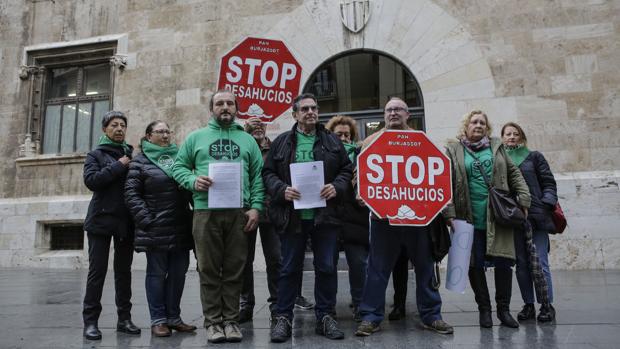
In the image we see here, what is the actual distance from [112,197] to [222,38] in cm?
661

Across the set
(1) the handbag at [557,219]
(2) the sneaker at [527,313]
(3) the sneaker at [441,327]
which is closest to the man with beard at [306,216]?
(3) the sneaker at [441,327]

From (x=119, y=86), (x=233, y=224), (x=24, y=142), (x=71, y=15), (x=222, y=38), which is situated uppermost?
(x=71, y=15)

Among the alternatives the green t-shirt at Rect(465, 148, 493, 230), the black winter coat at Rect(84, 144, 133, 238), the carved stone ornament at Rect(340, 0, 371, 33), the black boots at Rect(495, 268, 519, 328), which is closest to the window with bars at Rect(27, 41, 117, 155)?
the carved stone ornament at Rect(340, 0, 371, 33)

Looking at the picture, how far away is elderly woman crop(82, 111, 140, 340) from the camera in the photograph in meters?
3.96

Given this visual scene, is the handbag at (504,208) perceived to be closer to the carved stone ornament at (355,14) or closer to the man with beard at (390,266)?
the man with beard at (390,266)

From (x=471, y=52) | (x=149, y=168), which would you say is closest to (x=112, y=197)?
(x=149, y=168)

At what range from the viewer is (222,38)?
9.86 m

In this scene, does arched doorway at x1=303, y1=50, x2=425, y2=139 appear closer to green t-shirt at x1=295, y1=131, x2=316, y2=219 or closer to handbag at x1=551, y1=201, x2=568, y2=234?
handbag at x1=551, y1=201, x2=568, y2=234

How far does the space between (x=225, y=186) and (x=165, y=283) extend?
45.0 inches

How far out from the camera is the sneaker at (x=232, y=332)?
11.7 ft

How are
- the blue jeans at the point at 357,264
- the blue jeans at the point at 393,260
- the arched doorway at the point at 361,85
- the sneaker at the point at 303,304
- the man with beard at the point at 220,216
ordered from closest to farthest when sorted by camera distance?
the man with beard at the point at 220,216, the blue jeans at the point at 393,260, the blue jeans at the point at 357,264, the sneaker at the point at 303,304, the arched doorway at the point at 361,85

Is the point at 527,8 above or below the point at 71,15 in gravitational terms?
below

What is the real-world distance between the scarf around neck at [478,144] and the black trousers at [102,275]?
330 centimetres

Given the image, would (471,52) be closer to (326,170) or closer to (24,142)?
(326,170)
